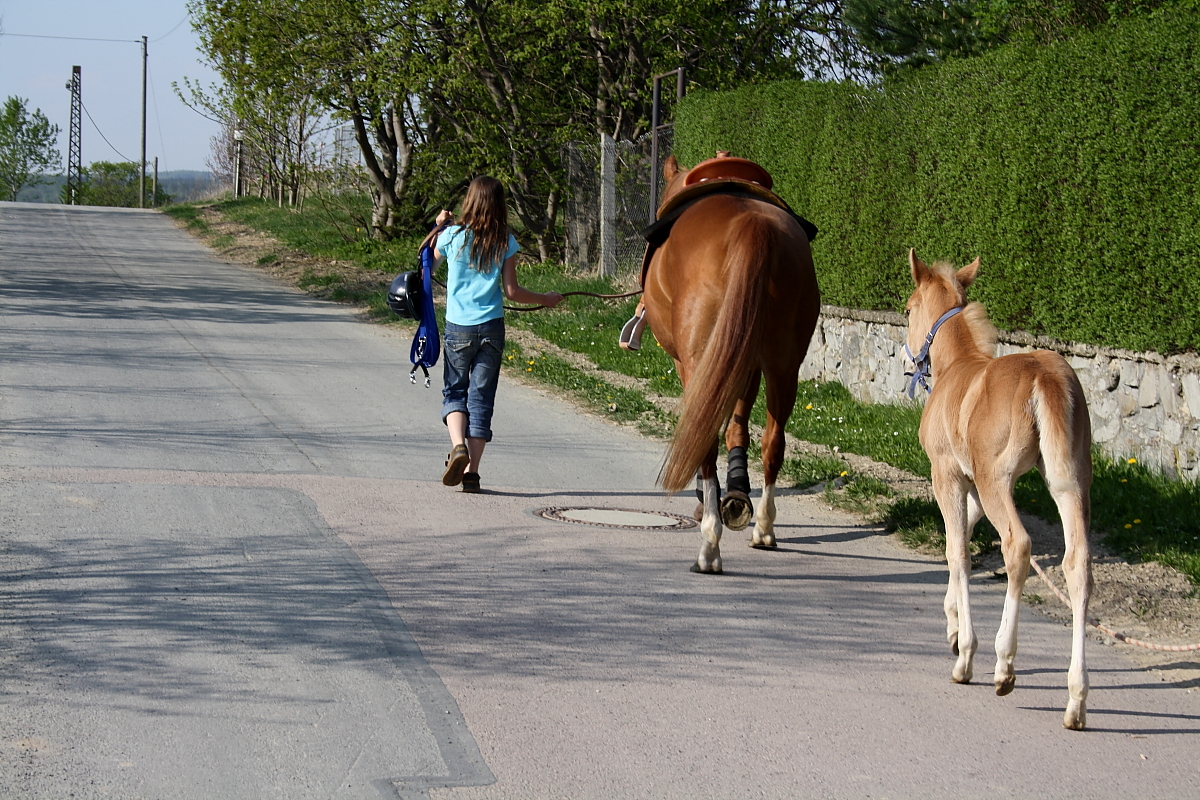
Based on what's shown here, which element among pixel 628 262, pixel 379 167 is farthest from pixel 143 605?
pixel 379 167

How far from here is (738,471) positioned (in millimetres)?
6512

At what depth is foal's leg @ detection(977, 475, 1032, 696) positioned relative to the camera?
14.7 ft

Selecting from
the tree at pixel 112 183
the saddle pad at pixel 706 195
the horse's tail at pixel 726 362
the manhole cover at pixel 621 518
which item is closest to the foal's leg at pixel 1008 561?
the horse's tail at pixel 726 362

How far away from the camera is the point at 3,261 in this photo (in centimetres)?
2152

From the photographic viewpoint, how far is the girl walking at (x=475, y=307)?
26.1ft

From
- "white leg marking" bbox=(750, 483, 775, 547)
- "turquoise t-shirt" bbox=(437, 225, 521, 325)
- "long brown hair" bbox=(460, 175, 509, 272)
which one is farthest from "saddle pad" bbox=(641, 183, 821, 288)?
"white leg marking" bbox=(750, 483, 775, 547)

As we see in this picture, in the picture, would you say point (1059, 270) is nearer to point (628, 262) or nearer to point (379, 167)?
point (628, 262)

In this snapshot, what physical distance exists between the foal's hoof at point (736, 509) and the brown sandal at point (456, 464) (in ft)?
6.64

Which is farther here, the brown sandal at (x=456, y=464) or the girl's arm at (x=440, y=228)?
the girl's arm at (x=440, y=228)

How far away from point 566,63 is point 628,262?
4.65 metres

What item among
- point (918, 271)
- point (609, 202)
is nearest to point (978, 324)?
point (918, 271)

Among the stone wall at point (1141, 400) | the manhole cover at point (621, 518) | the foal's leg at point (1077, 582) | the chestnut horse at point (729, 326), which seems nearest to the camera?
the foal's leg at point (1077, 582)

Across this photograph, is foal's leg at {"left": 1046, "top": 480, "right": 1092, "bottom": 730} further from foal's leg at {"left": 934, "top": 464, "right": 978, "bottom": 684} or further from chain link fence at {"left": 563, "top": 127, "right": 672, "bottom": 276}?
chain link fence at {"left": 563, "top": 127, "right": 672, "bottom": 276}

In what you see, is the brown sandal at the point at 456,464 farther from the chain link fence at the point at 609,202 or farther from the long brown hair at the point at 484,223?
the chain link fence at the point at 609,202
